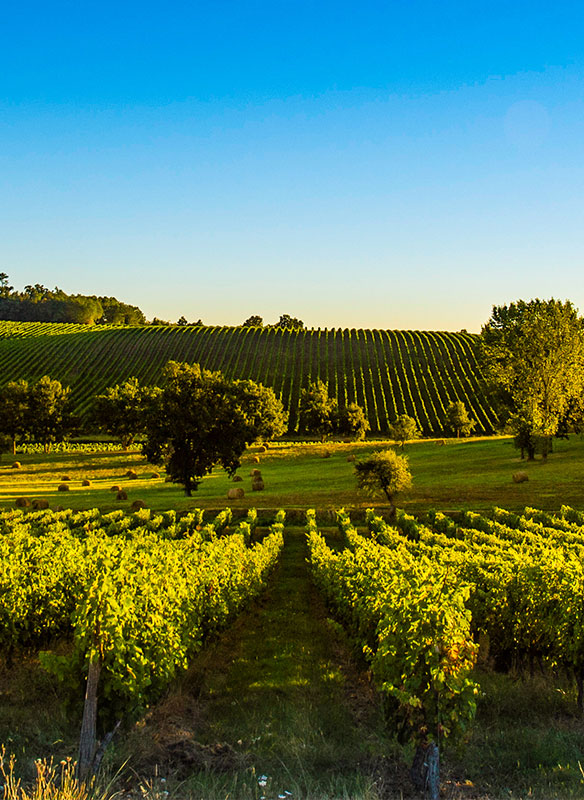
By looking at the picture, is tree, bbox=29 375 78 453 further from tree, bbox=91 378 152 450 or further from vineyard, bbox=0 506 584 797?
vineyard, bbox=0 506 584 797

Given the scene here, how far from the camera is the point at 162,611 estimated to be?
1355 cm

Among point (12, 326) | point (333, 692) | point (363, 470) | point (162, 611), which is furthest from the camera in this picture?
point (12, 326)

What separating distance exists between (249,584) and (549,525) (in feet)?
74.8

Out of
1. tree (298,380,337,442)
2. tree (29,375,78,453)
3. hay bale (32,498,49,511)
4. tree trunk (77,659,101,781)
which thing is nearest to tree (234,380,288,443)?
tree (298,380,337,442)

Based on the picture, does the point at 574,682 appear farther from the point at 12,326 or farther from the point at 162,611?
the point at 12,326

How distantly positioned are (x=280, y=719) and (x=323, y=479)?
150 ft

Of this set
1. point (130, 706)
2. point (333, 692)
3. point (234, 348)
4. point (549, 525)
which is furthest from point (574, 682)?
point (234, 348)

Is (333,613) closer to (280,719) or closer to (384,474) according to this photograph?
(280,719)

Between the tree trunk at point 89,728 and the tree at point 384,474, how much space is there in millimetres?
33935

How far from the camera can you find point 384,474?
43969 mm

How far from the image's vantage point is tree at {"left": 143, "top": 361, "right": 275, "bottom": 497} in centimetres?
4994

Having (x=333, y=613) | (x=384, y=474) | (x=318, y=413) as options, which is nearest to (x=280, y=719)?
(x=333, y=613)

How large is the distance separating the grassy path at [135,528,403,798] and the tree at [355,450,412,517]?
928 inches

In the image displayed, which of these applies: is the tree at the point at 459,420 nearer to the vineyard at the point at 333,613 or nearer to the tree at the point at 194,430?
the tree at the point at 194,430
